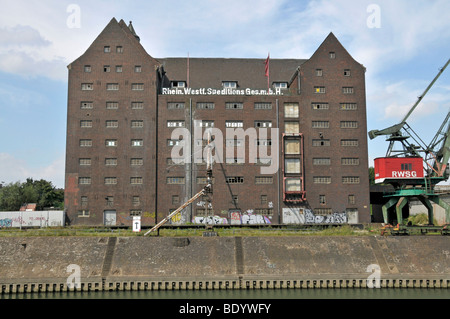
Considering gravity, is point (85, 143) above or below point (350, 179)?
above

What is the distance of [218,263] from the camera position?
47812mm

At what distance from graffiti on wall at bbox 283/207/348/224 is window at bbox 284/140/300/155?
31.2 feet

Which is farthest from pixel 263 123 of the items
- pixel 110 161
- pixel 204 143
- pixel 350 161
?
pixel 110 161

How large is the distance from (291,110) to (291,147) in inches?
252

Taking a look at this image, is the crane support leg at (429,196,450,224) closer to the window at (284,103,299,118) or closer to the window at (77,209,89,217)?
the window at (284,103,299,118)

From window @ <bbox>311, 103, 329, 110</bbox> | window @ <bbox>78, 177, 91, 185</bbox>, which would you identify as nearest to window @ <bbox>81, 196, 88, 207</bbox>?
window @ <bbox>78, 177, 91, 185</bbox>

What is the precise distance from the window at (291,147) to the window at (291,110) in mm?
4517

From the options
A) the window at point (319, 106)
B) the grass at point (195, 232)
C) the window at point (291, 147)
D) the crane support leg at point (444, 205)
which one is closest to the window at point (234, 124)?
the window at point (291, 147)

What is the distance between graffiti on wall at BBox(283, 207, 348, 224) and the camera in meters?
71.3

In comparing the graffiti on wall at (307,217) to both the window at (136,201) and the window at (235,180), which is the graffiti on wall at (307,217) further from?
the window at (136,201)

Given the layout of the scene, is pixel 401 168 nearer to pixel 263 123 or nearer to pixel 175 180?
pixel 263 123


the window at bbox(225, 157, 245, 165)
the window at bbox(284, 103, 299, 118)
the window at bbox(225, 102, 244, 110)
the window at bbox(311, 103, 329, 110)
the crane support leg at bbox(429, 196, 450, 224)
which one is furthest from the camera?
the window at bbox(284, 103, 299, 118)
